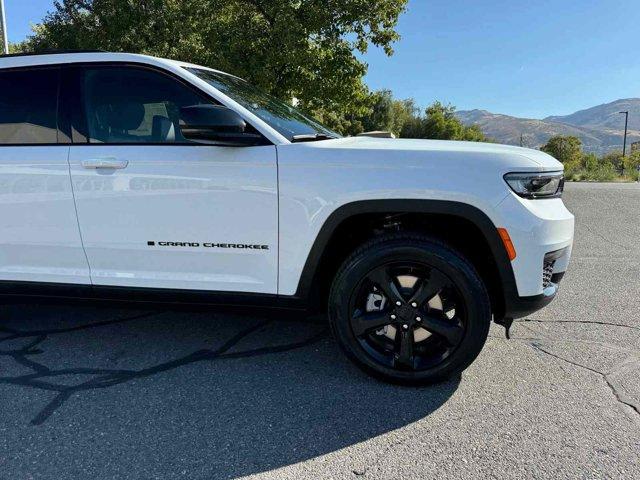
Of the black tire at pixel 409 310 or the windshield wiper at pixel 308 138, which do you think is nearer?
the black tire at pixel 409 310

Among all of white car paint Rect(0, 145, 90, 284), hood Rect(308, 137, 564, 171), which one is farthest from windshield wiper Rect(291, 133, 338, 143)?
white car paint Rect(0, 145, 90, 284)

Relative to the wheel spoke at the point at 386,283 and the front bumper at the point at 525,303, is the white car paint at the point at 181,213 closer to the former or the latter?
the wheel spoke at the point at 386,283

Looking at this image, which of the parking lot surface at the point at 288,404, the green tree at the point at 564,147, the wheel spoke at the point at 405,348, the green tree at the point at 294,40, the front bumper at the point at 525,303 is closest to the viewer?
the parking lot surface at the point at 288,404

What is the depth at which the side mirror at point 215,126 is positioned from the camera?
2592 mm

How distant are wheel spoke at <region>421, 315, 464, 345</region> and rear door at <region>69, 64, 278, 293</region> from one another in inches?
35.4

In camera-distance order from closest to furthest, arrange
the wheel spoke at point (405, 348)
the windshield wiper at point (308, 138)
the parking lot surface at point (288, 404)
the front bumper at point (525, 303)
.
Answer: the parking lot surface at point (288, 404)
the front bumper at point (525, 303)
the wheel spoke at point (405, 348)
the windshield wiper at point (308, 138)

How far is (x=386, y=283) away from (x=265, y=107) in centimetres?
145

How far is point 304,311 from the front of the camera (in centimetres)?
294

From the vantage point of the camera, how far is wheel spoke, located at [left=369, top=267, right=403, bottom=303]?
277cm

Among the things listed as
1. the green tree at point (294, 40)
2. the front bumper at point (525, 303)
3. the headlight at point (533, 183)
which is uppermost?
the green tree at point (294, 40)

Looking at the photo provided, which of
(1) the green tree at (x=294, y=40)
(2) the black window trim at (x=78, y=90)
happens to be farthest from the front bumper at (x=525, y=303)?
(1) the green tree at (x=294, y=40)

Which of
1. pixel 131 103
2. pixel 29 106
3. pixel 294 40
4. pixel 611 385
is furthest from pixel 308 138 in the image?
pixel 294 40

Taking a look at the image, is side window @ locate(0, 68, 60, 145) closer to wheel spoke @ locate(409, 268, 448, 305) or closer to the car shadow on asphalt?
the car shadow on asphalt

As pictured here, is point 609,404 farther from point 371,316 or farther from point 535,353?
Result: point 371,316
